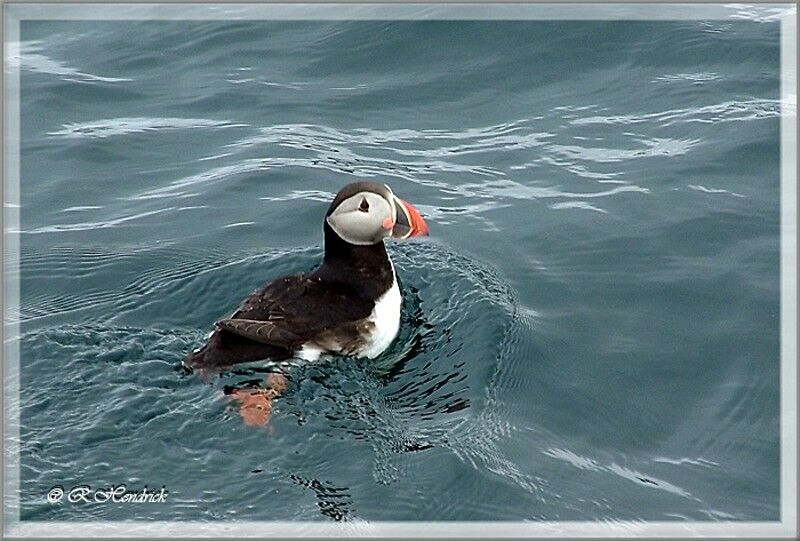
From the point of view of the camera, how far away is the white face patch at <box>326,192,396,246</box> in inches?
269

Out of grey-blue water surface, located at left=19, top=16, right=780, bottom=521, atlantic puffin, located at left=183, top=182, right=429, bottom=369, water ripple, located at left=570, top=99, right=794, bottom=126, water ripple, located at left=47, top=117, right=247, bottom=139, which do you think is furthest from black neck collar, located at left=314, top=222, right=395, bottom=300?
water ripple, located at left=47, top=117, right=247, bottom=139

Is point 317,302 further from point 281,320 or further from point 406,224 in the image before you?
point 406,224

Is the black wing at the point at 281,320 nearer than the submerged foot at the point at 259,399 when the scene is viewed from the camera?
No

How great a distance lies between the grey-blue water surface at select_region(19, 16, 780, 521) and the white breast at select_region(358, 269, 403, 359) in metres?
0.10

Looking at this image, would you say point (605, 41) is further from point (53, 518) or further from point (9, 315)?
point (53, 518)

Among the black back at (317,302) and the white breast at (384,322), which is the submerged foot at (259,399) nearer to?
the black back at (317,302)

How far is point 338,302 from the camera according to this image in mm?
6738

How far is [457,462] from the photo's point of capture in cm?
559

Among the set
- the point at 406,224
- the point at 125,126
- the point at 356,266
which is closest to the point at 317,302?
the point at 356,266

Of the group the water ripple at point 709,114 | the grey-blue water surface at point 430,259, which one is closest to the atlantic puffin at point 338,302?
the grey-blue water surface at point 430,259

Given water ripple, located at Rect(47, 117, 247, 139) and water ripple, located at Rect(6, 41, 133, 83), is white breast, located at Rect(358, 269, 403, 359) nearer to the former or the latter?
water ripple, located at Rect(47, 117, 247, 139)

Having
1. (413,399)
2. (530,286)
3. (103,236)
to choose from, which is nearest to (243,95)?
(103,236)

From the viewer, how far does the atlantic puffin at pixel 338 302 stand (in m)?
6.36

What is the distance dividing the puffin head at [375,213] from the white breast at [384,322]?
1.27 ft
